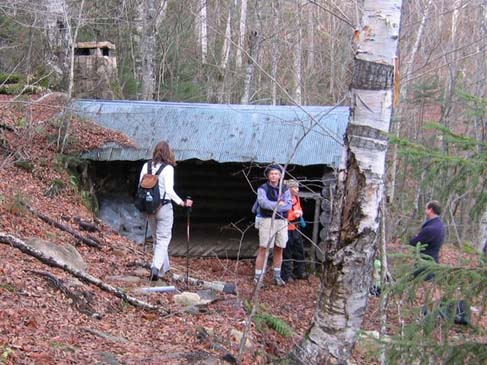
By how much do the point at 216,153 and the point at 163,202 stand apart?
9.29ft

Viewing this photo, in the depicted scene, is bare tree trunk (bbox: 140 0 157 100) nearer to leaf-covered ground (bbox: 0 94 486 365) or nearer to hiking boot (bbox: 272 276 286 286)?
leaf-covered ground (bbox: 0 94 486 365)

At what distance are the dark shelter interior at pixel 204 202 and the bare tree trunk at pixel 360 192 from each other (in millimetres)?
5975

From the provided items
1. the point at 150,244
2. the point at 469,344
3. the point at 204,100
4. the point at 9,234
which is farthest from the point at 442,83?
the point at 469,344

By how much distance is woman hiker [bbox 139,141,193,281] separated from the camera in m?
7.57

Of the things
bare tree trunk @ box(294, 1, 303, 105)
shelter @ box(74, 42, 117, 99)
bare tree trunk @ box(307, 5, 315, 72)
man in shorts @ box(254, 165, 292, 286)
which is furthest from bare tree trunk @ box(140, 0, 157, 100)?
bare tree trunk @ box(307, 5, 315, 72)

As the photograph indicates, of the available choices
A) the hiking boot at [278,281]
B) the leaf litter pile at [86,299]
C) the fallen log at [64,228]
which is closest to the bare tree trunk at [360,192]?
the leaf litter pile at [86,299]

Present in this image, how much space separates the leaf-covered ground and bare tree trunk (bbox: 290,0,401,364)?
0.84m

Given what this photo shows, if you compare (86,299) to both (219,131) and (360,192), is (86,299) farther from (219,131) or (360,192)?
(219,131)

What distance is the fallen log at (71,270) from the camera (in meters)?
6.52

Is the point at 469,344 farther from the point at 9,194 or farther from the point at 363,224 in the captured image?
the point at 9,194

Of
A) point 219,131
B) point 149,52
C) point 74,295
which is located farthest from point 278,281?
point 149,52

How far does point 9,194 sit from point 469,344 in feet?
22.2

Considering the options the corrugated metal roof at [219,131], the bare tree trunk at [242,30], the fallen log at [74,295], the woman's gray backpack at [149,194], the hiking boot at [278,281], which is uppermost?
the bare tree trunk at [242,30]

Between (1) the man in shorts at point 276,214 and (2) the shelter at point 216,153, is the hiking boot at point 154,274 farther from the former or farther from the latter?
(2) the shelter at point 216,153
